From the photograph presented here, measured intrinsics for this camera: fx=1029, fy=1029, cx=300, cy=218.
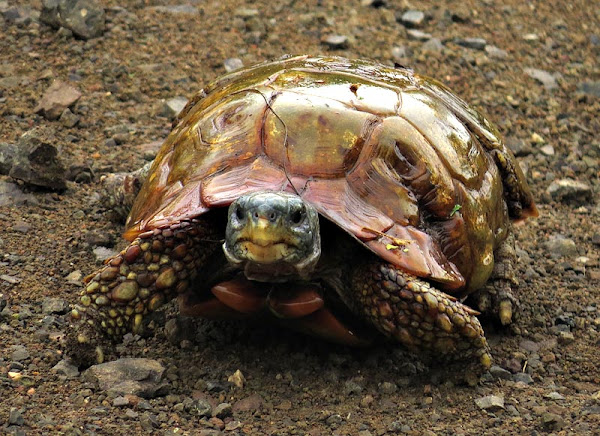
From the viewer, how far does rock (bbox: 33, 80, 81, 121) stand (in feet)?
22.3

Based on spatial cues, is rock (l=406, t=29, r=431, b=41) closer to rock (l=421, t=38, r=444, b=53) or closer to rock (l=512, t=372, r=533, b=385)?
rock (l=421, t=38, r=444, b=53)

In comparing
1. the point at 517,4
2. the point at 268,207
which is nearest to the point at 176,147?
the point at 268,207

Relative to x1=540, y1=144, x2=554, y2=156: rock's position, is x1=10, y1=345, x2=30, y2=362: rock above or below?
above

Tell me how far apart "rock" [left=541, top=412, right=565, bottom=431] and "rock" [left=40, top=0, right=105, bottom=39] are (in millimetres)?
4983

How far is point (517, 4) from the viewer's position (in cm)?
970

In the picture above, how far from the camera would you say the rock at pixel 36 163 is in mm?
5742

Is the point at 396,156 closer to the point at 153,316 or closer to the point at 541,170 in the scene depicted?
the point at 153,316

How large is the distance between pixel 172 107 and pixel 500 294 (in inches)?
118

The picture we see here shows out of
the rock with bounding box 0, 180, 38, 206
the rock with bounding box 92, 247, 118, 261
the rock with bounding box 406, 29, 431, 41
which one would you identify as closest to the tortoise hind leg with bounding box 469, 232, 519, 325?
the rock with bounding box 92, 247, 118, 261

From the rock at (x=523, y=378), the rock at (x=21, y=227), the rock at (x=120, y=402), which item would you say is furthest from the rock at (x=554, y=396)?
the rock at (x=21, y=227)

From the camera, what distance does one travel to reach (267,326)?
15.6 ft

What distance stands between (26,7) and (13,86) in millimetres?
1184

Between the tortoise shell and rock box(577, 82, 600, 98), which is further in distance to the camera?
rock box(577, 82, 600, 98)

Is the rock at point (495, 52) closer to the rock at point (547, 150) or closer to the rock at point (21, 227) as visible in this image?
the rock at point (547, 150)
